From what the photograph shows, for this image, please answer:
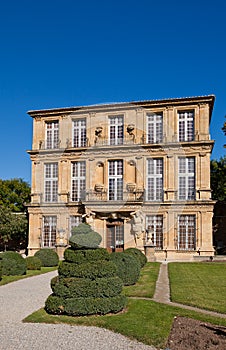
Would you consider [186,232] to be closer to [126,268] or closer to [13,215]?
[13,215]

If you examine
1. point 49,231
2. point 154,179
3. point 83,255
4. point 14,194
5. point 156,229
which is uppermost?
point 154,179

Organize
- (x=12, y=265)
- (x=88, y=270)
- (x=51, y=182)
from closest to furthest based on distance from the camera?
(x=88, y=270), (x=12, y=265), (x=51, y=182)

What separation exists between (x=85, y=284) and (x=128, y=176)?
20.5m

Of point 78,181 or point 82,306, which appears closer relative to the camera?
point 82,306

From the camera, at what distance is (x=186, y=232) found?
1116 inches

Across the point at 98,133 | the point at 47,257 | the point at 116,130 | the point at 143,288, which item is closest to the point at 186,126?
the point at 116,130

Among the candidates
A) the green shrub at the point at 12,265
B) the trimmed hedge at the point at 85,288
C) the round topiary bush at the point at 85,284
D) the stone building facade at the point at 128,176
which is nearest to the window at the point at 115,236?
the stone building facade at the point at 128,176

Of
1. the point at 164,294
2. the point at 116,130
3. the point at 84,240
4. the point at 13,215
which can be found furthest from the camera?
the point at 13,215

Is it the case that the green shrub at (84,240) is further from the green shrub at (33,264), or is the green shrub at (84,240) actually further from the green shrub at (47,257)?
the green shrub at (47,257)

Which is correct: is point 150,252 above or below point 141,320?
below

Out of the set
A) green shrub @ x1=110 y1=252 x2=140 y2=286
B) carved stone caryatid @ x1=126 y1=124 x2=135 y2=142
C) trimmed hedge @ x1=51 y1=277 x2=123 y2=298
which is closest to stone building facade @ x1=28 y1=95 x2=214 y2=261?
carved stone caryatid @ x1=126 y1=124 x2=135 y2=142

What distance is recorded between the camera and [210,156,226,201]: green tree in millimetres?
38219

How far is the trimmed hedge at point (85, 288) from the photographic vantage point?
947 cm

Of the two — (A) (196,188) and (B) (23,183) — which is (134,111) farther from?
(B) (23,183)
